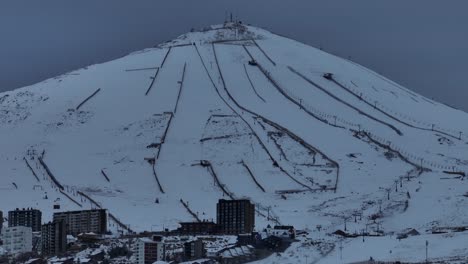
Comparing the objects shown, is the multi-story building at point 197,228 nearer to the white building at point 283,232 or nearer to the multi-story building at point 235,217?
the multi-story building at point 235,217

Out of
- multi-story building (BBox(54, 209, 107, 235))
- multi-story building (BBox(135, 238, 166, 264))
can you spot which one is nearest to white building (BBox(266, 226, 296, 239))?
multi-story building (BBox(135, 238, 166, 264))

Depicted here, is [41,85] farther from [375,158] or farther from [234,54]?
[375,158]

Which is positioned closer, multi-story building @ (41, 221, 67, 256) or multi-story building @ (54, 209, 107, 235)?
multi-story building @ (41, 221, 67, 256)

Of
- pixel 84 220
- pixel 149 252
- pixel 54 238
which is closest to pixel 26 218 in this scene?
pixel 84 220

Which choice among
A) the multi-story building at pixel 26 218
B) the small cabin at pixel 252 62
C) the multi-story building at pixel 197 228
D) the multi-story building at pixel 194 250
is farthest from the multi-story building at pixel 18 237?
the small cabin at pixel 252 62

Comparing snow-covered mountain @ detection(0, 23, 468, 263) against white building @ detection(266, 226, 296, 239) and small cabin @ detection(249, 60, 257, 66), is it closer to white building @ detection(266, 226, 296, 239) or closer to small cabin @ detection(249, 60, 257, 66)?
small cabin @ detection(249, 60, 257, 66)
